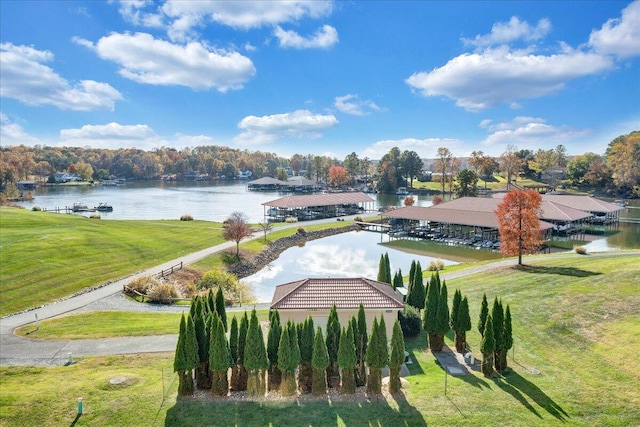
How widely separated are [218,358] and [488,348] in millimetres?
9981

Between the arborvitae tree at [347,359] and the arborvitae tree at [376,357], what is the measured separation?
554 millimetres

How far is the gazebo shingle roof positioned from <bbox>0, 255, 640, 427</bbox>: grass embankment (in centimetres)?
304

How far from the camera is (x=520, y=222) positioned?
33281 millimetres

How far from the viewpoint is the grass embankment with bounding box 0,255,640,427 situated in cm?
1198

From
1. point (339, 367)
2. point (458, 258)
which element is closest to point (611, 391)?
point (339, 367)

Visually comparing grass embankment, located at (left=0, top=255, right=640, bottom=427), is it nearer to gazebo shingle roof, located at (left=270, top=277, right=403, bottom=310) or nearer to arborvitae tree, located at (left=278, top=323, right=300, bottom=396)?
arborvitae tree, located at (left=278, top=323, right=300, bottom=396)

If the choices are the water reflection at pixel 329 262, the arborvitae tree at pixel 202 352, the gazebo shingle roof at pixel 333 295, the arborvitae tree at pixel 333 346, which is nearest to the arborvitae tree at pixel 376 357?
the arborvitae tree at pixel 333 346

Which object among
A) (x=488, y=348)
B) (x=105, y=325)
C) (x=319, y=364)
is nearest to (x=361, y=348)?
(x=319, y=364)

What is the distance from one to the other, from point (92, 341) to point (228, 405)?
8813 millimetres

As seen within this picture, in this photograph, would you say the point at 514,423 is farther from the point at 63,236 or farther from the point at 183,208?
the point at 183,208

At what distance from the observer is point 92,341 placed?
17.9 m

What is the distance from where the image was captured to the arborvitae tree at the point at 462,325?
1689cm

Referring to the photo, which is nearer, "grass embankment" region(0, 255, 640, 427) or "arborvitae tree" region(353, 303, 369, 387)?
"grass embankment" region(0, 255, 640, 427)

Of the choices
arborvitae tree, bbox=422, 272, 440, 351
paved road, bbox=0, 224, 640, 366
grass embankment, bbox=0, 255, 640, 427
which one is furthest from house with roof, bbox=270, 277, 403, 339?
paved road, bbox=0, 224, 640, 366
